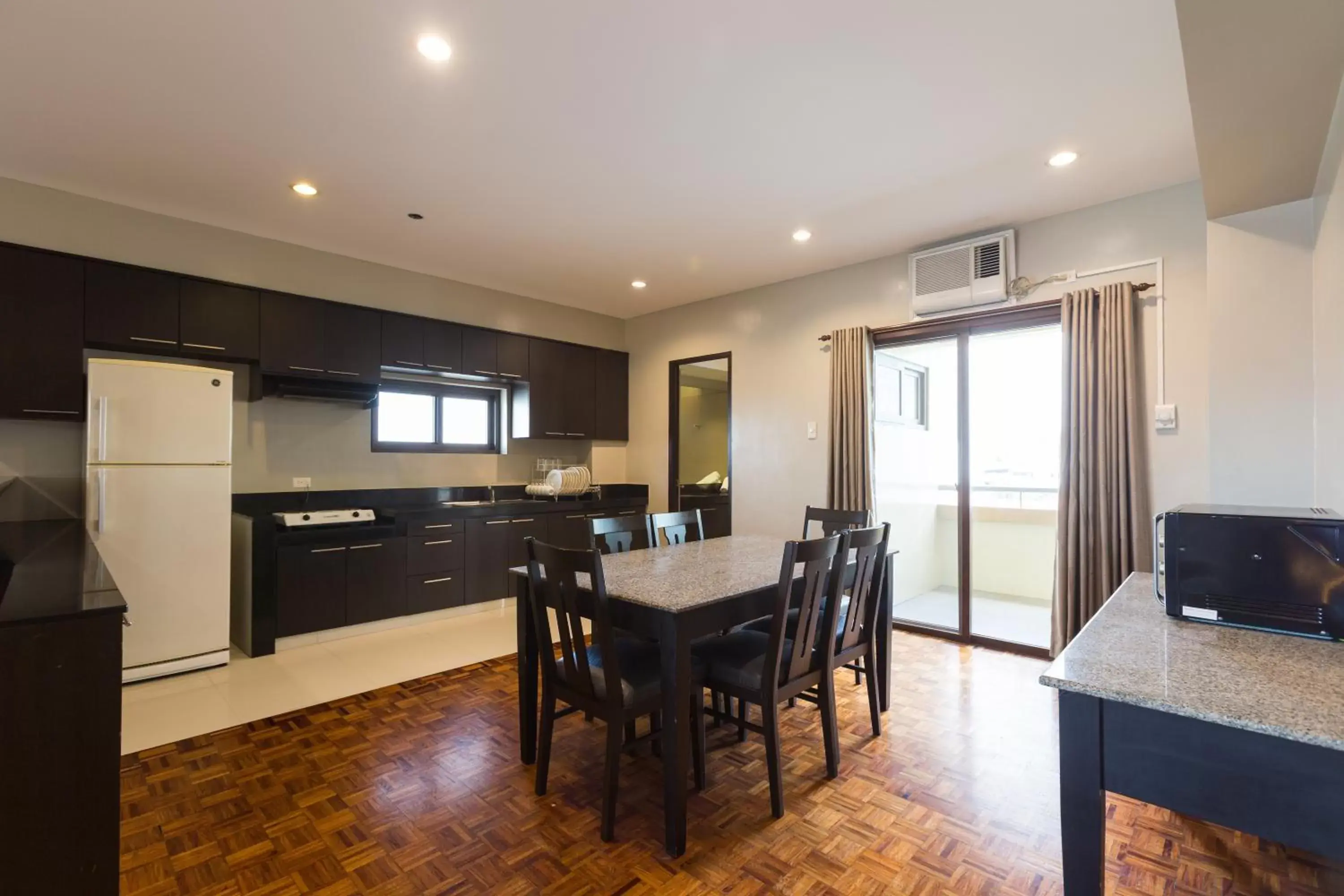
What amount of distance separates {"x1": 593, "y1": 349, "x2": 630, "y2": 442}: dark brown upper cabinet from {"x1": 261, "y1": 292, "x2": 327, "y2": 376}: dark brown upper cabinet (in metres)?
2.40

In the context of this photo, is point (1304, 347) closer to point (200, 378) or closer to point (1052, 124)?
point (1052, 124)

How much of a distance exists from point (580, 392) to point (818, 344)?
7.31ft

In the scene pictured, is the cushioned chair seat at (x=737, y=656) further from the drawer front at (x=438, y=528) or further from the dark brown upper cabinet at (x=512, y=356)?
the dark brown upper cabinet at (x=512, y=356)

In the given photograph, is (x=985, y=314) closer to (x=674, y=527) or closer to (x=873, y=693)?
(x=674, y=527)

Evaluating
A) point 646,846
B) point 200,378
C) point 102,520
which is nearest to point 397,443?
point 200,378

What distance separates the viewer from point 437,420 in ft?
16.5

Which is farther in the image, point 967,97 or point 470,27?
point 967,97

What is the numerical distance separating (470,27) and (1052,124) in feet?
7.80

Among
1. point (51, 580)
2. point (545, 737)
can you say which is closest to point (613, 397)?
point (545, 737)

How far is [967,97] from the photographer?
2.44 meters

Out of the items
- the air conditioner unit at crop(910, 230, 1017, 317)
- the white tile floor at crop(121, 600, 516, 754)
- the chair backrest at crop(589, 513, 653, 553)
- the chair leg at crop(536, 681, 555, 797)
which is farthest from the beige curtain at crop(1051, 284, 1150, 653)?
the white tile floor at crop(121, 600, 516, 754)

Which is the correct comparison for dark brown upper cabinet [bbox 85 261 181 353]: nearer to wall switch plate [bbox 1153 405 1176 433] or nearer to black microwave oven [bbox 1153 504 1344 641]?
black microwave oven [bbox 1153 504 1344 641]

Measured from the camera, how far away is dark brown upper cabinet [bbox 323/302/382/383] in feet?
13.5

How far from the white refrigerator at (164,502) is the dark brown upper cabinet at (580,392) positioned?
261 centimetres
